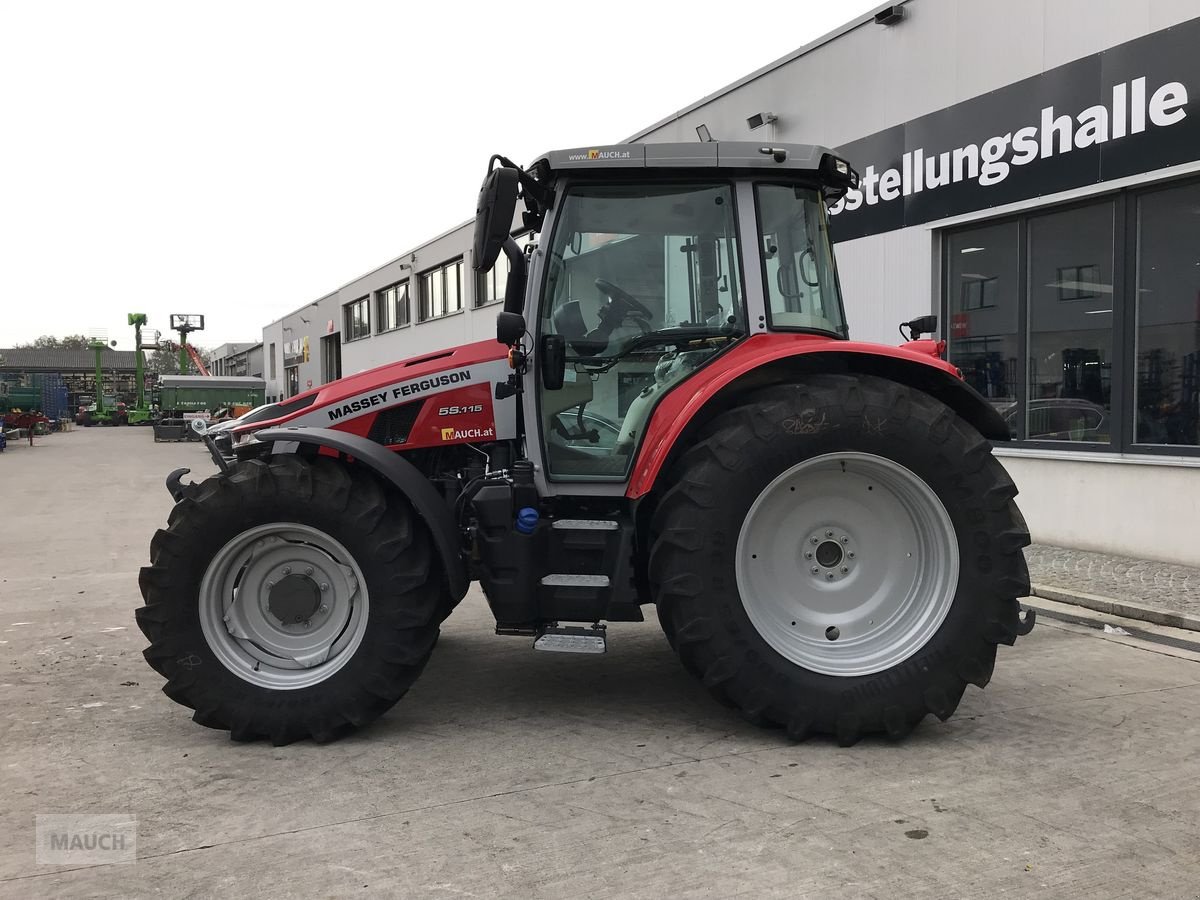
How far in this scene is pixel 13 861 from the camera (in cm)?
301

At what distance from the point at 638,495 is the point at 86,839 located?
2366 mm

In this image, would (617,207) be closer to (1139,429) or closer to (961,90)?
(1139,429)

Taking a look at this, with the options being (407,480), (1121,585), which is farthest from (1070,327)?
(407,480)

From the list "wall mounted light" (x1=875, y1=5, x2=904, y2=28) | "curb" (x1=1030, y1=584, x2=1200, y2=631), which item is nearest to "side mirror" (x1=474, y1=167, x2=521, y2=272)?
"curb" (x1=1030, y1=584, x2=1200, y2=631)

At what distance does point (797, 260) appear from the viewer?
4.42 meters

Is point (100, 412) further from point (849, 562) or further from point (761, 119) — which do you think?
point (849, 562)

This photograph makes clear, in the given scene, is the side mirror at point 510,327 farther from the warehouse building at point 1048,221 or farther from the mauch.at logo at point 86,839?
the warehouse building at point 1048,221

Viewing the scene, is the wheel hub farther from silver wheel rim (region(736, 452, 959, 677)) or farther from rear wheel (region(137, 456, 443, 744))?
silver wheel rim (region(736, 452, 959, 677))

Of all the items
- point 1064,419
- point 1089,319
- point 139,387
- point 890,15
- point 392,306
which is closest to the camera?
point 1089,319

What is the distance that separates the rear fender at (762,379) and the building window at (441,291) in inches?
910

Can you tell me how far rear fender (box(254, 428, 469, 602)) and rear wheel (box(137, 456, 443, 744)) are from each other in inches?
3.9

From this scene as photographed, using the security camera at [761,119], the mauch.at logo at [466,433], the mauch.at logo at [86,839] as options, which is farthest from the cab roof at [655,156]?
the security camera at [761,119]

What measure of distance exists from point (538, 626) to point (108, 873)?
1.87 m

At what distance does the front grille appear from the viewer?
4391 millimetres
